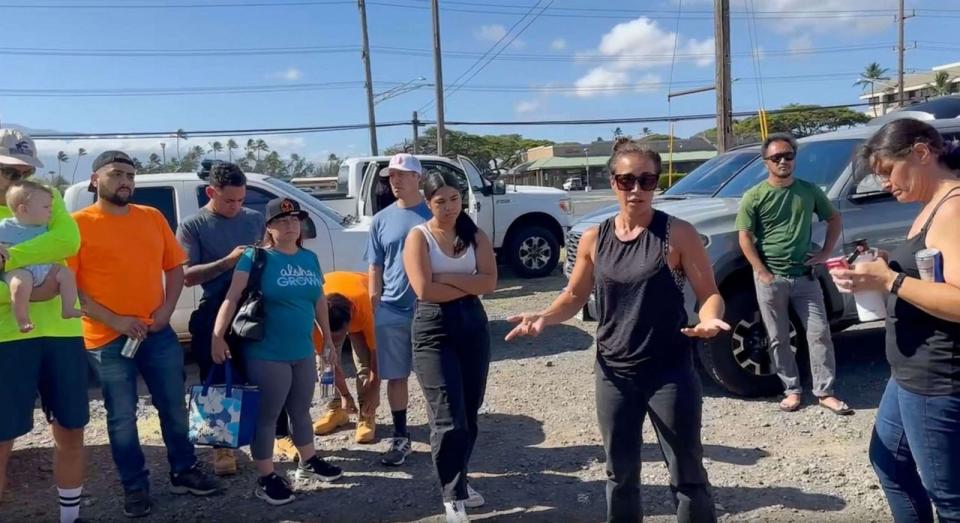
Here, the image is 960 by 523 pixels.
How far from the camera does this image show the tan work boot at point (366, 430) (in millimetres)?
5188

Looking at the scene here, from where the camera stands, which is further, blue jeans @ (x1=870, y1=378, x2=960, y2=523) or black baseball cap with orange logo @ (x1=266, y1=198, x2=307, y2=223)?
black baseball cap with orange logo @ (x1=266, y1=198, x2=307, y2=223)

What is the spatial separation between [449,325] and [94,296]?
73.4 inches

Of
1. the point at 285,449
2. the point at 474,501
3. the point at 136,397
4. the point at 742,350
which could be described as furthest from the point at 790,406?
the point at 136,397

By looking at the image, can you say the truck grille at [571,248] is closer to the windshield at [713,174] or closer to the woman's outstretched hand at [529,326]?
the windshield at [713,174]

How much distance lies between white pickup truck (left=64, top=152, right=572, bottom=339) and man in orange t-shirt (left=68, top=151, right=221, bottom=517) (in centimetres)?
132

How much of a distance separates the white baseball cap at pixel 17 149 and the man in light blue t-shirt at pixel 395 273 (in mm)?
1846

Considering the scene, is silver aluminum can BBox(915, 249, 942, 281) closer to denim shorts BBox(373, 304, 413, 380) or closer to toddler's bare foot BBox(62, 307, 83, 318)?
denim shorts BBox(373, 304, 413, 380)

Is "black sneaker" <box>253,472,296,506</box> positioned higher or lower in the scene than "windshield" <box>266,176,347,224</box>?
lower

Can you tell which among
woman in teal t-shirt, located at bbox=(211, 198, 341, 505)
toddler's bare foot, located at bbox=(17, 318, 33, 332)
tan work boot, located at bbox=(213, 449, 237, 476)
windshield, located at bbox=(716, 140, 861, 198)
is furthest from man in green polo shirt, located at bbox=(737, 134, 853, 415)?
toddler's bare foot, located at bbox=(17, 318, 33, 332)

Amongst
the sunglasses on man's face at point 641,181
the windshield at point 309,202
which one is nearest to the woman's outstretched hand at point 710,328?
the sunglasses on man's face at point 641,181

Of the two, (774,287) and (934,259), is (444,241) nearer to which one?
(934,259)

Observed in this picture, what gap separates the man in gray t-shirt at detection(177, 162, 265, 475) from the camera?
4.46 metres

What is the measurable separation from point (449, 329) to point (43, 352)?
199 cm

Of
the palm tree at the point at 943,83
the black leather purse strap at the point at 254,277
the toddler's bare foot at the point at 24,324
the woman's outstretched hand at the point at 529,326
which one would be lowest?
the woman's outstretched hand at the point at 529,326
